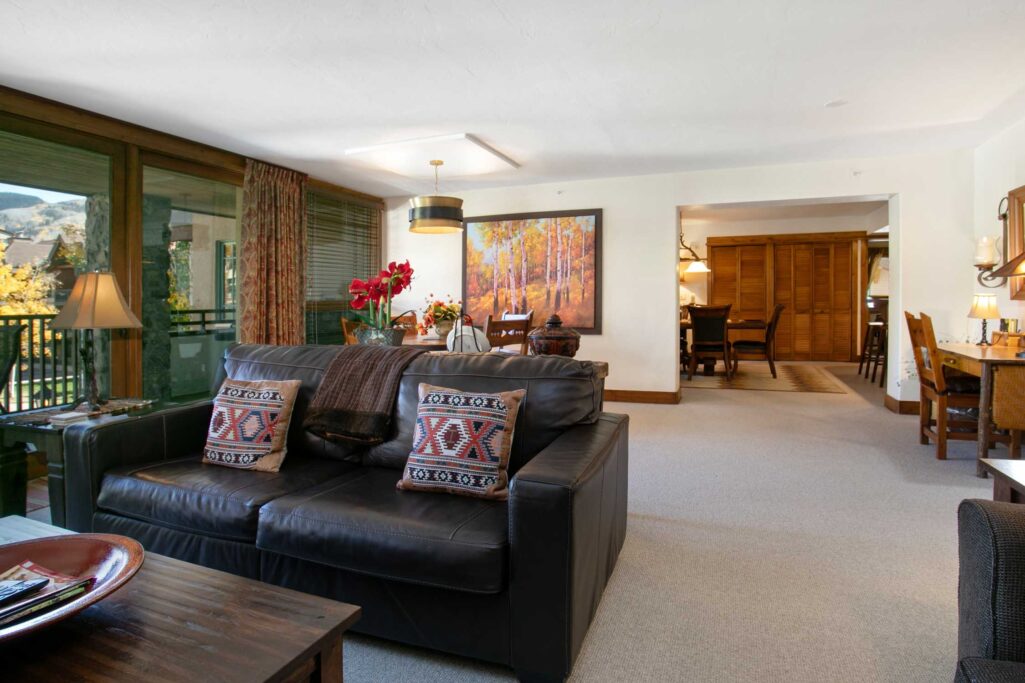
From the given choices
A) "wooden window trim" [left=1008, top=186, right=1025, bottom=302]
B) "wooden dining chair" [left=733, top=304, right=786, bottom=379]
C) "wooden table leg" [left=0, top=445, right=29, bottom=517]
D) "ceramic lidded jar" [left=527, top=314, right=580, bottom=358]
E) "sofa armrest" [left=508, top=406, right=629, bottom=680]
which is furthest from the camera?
"wooden dining chair" [left=733, top=304, right=786, bottom=379]

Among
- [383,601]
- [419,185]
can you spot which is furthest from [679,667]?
[419,185]

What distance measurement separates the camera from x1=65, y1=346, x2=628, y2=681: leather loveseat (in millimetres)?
1561

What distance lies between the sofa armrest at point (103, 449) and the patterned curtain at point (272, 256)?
2.98m

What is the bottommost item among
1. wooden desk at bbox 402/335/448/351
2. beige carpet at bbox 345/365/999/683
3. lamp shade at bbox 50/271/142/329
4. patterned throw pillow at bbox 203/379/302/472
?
beige carpet at bbox 345/365/999/683

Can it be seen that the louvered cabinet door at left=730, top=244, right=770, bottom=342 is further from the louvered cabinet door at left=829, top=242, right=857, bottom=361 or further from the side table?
the side table

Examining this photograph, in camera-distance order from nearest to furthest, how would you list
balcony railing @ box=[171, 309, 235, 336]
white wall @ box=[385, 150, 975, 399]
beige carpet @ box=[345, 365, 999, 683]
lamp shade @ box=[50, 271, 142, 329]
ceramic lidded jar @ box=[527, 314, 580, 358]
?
beige carpet @ box=[345, 365, 999, 683] → lamp shade @ box=[50, 271, 142, 329] → ceramic lidded jar @ box=[527, 314, 580, 358] → balcony railing @ box=[171, 309, 235, 336] → white wall @ box=[385, 150, 975, 399]

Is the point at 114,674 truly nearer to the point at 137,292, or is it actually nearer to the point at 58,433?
the point at 58,433

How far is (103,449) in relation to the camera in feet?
7.27

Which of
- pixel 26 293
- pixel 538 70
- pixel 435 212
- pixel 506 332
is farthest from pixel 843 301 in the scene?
pixel 26 293

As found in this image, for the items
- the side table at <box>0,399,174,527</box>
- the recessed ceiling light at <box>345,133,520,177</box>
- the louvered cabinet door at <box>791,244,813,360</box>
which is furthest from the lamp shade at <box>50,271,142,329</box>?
the louvered cabinet door at <box>791,244,813,360</box>

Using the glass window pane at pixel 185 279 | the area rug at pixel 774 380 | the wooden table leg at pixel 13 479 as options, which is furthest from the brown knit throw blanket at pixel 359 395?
the area rug at pixel 774 380

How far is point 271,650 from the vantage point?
109cm

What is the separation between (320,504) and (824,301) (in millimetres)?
9891

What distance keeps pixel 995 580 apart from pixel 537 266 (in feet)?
18.5
